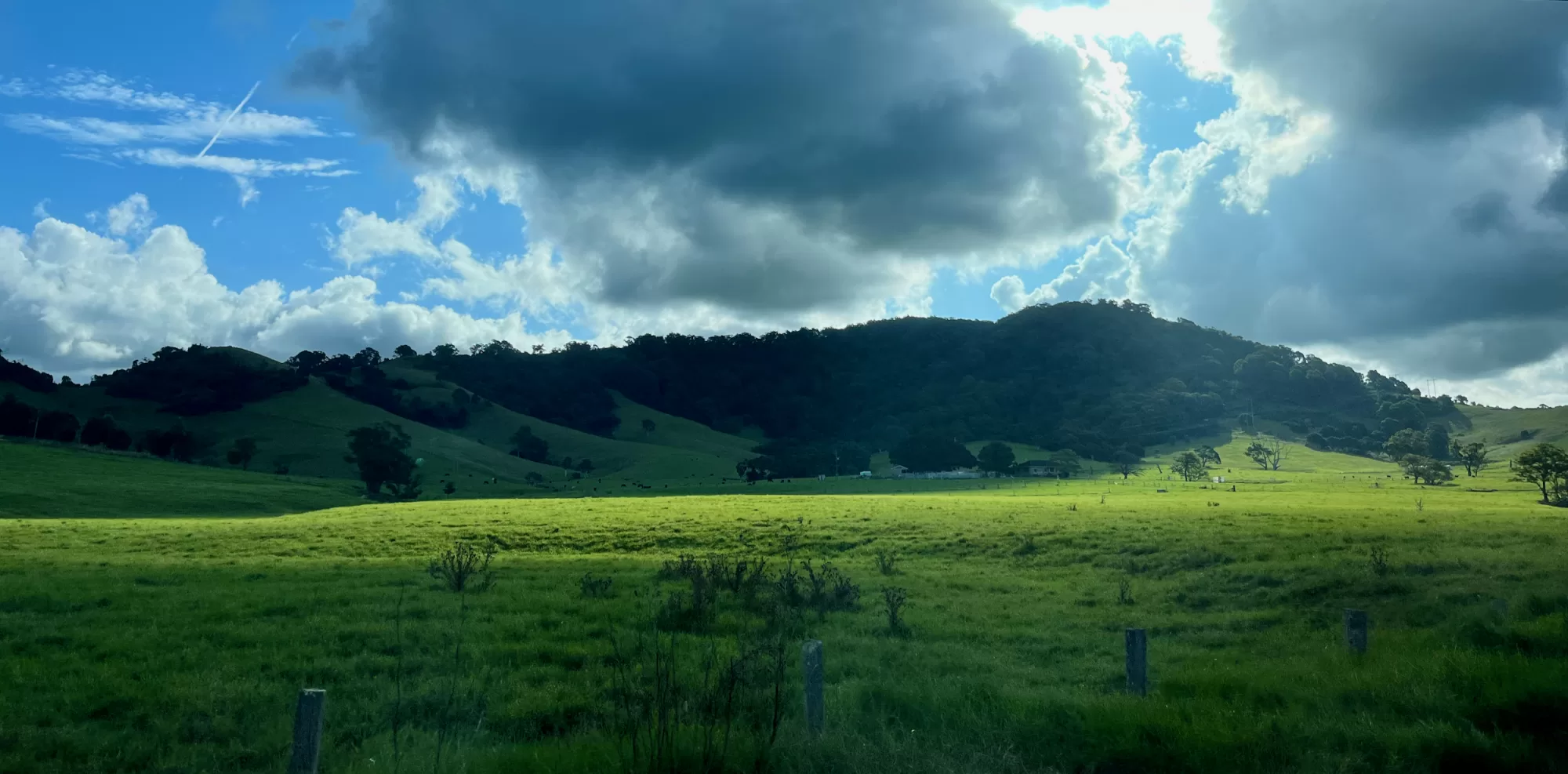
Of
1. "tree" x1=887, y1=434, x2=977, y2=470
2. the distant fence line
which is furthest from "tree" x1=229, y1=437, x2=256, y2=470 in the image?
the distant fence line

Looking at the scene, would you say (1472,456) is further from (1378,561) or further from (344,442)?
(344,442)

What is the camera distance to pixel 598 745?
7.47 meters

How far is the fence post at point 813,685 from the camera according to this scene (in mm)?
8008

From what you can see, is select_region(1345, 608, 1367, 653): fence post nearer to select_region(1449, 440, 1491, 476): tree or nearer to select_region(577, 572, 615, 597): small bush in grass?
select_region(577, 572, 615, 597): small bush in grass

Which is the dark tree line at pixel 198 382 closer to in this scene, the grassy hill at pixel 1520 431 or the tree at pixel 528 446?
the tree at pixel 528 446

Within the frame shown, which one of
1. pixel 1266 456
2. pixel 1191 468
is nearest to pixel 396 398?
pixel 1191 468

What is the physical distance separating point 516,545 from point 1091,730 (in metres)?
28.3

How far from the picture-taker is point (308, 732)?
656 cm

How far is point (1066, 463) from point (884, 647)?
123 metres

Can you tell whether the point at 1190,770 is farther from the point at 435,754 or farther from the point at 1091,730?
the point at 435,754

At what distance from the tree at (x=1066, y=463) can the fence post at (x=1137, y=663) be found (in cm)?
11693

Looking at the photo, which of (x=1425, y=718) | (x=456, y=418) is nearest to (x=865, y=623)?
(x=1425, y=718)

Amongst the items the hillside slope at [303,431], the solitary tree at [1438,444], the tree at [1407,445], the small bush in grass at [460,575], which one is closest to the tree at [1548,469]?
the small bush in grass at [460,575]

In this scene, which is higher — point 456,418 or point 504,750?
point 456,418
